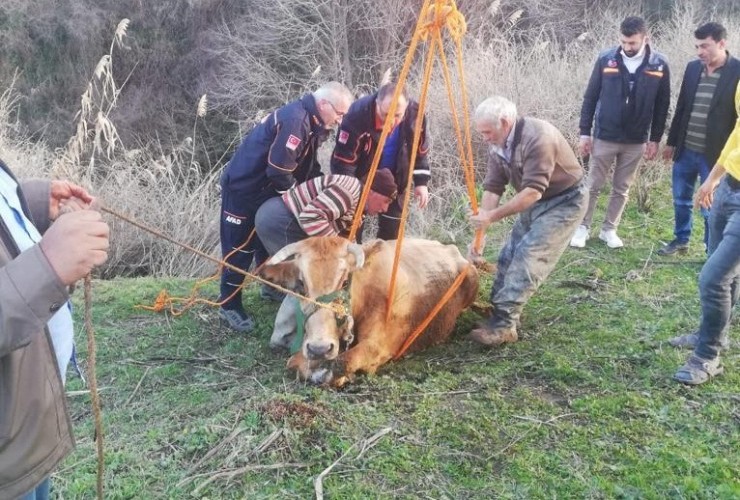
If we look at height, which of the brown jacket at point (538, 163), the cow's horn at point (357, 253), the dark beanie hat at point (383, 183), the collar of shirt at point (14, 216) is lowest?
the cow's horn at point (357, 253)

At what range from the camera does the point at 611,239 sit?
729 cm

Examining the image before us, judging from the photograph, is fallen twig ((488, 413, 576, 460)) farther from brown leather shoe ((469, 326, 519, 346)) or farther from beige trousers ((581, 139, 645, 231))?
beige trousers ((581, 139, 645, 231))

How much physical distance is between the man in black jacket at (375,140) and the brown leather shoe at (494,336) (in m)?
1.53

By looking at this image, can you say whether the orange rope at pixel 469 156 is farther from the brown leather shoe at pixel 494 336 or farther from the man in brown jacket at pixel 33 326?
the man in brown jacket at pixel 33 326

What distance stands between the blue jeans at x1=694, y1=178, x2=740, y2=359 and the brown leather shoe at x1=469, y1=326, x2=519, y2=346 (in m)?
1.26

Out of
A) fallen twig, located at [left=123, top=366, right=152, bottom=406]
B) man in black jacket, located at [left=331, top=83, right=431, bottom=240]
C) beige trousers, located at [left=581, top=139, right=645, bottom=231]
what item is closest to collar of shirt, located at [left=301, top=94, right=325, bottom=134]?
man in black jacket, located at [left=331, top=83, right=431, bottom=240]

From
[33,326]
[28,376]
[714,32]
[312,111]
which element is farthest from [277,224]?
A: [714,32]

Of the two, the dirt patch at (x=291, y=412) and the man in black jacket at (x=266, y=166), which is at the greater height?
the man in black jacket at (x=266, y=166)

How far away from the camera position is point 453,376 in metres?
4.46

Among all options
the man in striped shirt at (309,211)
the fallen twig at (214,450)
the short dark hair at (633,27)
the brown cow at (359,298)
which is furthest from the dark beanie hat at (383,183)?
the short dark hair at (633,27)

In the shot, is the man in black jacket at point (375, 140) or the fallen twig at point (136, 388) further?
the man in black jacket at point (375, 140)

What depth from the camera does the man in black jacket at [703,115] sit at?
6184mm

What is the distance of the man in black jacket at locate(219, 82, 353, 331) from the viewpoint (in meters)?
5.10

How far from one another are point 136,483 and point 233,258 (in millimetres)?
2559
